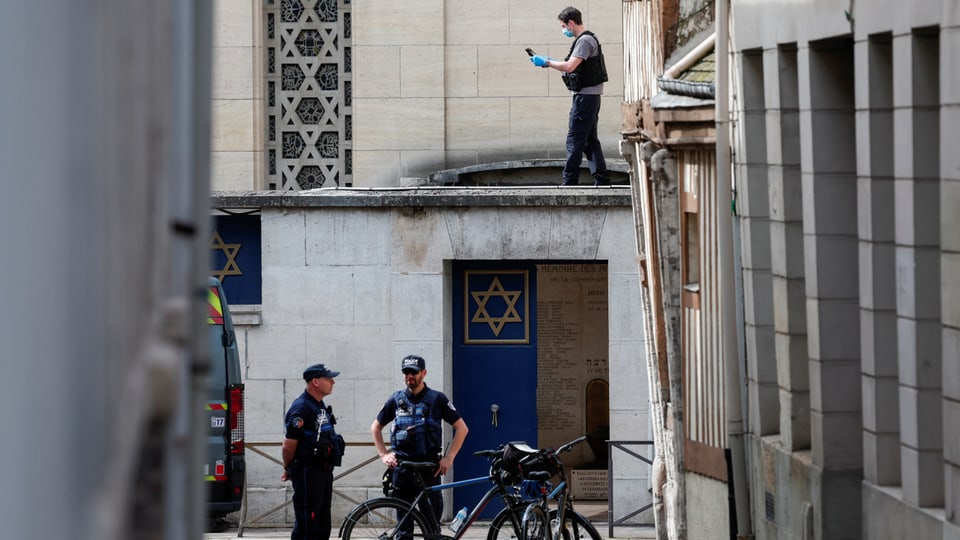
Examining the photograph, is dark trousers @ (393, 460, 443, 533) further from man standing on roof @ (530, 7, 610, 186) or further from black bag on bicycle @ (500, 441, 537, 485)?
man standing on roof @ (530, 7, 610, 186)

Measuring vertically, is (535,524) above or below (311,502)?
below

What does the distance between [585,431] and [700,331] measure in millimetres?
9786

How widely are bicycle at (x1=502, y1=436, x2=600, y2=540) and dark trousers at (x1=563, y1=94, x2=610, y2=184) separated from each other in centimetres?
651

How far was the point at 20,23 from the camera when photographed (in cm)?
90

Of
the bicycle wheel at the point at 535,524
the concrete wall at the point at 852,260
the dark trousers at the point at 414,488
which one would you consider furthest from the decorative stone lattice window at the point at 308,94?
the concrete wall at the point at 852,260

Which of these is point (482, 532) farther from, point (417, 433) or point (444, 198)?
point (444, 198)

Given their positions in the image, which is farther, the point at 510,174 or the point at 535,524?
the point at 510,174

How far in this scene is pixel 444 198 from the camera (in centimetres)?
1875

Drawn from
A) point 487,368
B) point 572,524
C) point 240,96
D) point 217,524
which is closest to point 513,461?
point 572,524

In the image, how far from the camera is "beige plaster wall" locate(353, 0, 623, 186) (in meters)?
21.5

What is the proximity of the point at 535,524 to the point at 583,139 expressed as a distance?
7.19 metres

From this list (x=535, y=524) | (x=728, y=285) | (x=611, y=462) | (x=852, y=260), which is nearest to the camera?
(x=852, y=260)

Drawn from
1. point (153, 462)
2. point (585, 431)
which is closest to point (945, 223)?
point (153, 462)

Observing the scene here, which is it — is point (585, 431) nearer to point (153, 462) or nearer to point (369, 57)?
point (369, 57)
